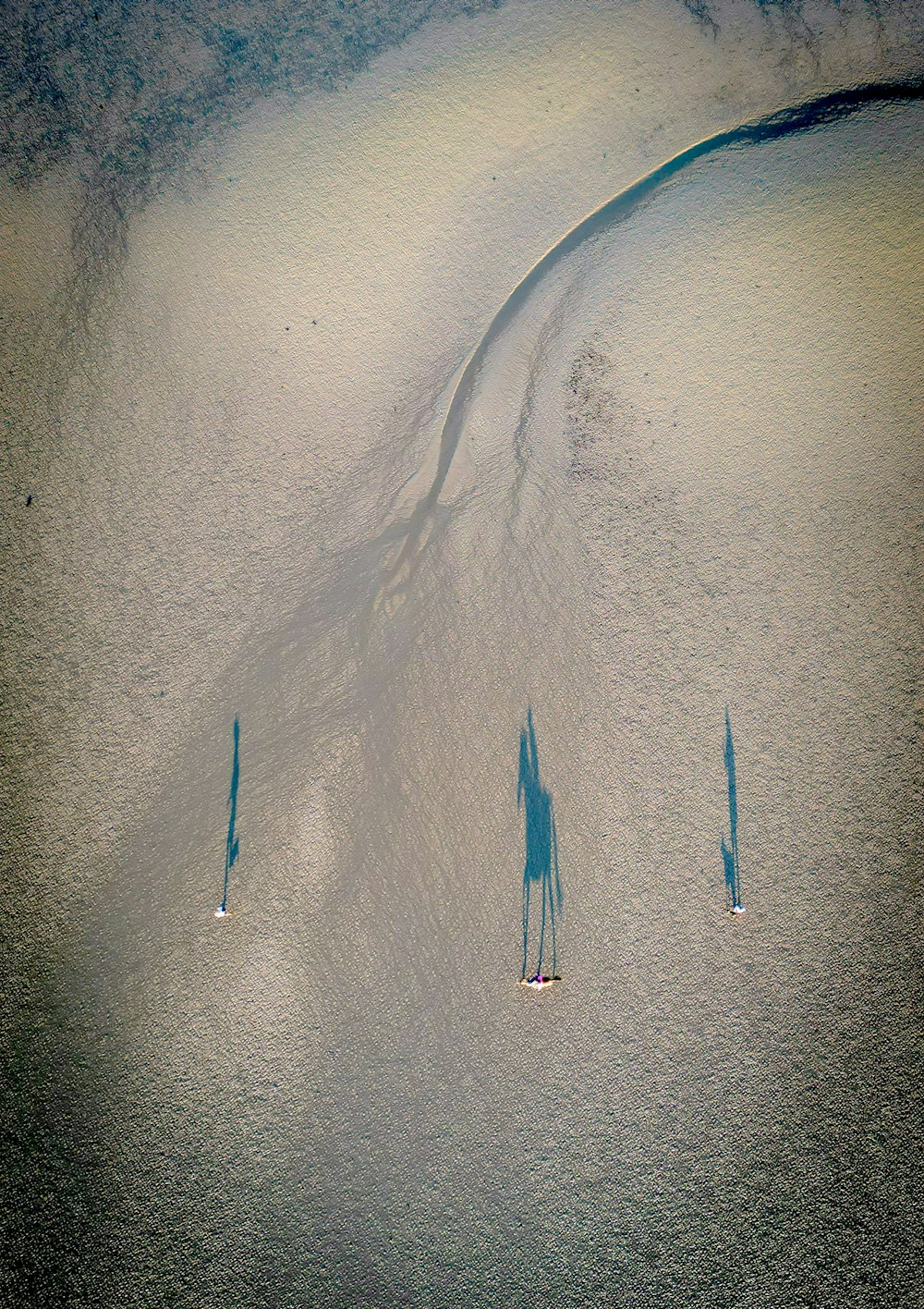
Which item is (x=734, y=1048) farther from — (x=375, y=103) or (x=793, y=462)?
(x=375, y=103)

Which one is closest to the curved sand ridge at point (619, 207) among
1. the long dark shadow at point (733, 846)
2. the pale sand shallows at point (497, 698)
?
the pale sand shallows at point (497, 698)

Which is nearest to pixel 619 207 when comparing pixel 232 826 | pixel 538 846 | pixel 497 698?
pixel 497 698

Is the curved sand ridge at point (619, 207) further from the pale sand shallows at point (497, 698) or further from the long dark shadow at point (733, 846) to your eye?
the long dark shadow at point (733, 846)

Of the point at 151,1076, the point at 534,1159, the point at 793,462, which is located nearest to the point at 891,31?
the point at 793,462

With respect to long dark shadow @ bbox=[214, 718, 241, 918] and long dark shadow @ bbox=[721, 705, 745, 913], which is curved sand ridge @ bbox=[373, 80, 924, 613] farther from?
long dark shadow @ bbox=[721, 705, 745, 913]

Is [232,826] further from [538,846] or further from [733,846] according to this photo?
[733,846]
